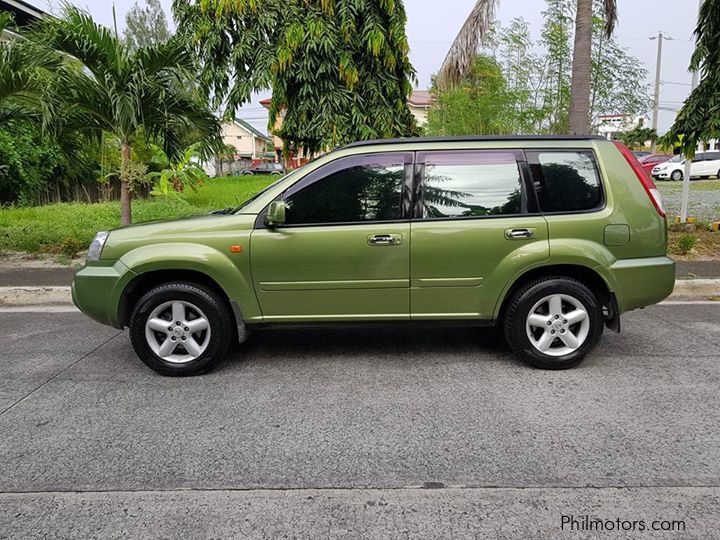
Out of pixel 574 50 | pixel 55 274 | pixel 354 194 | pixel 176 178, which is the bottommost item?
pixel 55 274

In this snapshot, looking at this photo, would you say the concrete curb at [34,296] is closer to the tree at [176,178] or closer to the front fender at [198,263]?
the front fender at [198,263]

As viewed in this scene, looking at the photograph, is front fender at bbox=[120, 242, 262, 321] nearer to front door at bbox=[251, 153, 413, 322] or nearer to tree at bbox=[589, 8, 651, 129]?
front door at bbox=[251, 153, 413, 322]

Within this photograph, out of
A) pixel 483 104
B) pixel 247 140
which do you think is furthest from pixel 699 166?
pixel 247 140

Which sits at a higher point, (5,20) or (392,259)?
(5,20)

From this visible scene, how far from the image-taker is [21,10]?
733 inches

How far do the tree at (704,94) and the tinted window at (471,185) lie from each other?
21.6ft

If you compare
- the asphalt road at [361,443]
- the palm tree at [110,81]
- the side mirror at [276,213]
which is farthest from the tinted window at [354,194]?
the palm tree at [110,81]

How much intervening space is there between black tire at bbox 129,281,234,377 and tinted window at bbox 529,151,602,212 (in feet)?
8.76

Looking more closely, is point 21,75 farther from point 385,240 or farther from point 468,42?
point 468,42

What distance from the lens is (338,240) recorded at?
4348 mm

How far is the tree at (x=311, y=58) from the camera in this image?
30.3 feet

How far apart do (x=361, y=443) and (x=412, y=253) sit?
1.58 m

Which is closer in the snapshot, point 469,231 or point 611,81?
point 469,231

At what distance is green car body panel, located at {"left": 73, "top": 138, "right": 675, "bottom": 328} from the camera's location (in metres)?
4.34
